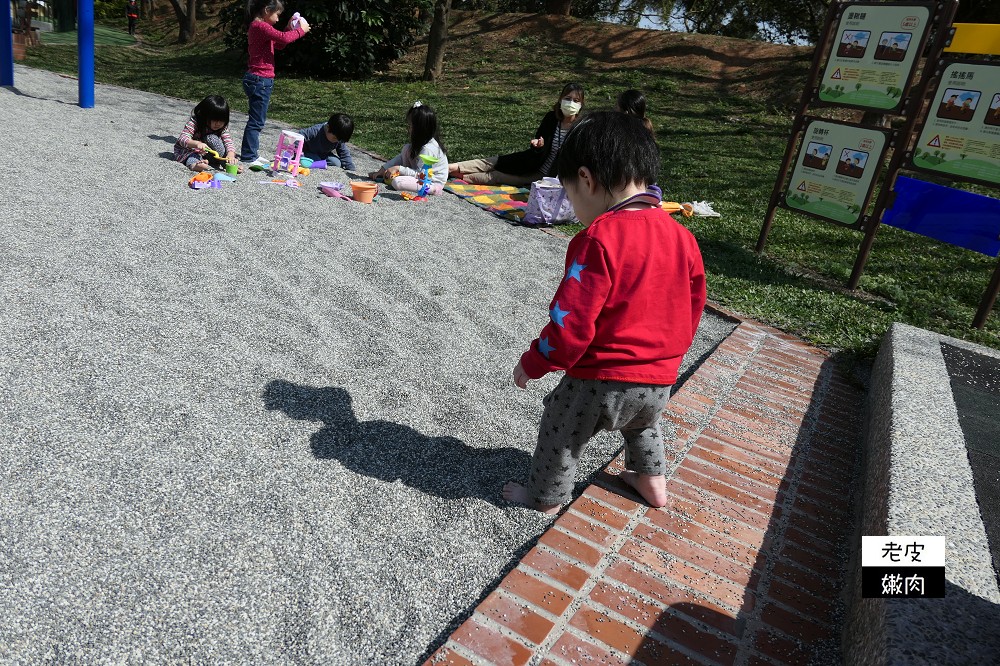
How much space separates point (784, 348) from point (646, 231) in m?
2.57

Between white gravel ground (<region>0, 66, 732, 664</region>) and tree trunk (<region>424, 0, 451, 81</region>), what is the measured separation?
11.5m

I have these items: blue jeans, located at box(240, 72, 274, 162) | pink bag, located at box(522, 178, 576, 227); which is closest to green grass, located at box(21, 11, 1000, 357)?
pink bag, located at box(522, 178, 576, 227)

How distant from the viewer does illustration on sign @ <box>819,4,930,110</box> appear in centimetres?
524

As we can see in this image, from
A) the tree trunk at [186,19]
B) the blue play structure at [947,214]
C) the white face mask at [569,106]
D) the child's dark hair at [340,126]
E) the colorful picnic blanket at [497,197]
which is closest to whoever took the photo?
the blue play structure at [947,214]

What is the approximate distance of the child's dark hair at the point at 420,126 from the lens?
6.88 metres

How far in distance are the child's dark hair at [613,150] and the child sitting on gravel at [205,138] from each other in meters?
5.28

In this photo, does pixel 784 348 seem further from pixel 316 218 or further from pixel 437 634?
pixel 316 218

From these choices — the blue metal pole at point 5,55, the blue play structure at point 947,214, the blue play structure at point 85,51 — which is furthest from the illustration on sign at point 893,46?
the blue metal pole at point 5,55

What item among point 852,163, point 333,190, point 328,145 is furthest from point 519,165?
point 852,163

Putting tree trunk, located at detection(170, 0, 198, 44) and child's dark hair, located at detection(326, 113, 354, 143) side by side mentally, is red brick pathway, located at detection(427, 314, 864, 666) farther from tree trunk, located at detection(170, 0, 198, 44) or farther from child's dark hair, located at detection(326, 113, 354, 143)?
tree trunk, located at detection(170, 0, 198, 44)

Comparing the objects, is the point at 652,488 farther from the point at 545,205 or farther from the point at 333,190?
the point at 333,190

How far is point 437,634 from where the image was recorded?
1938mm

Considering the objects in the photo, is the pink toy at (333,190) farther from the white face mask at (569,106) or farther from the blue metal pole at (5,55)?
the blue metal pole at (5,55)

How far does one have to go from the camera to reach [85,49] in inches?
327
